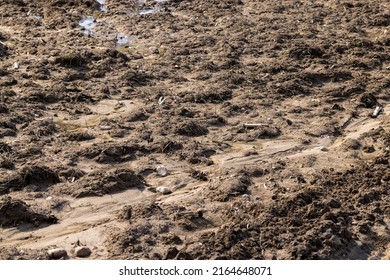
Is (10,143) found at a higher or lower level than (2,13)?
higher

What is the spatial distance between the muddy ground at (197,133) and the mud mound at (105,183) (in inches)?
0.6

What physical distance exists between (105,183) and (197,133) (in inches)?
68.2

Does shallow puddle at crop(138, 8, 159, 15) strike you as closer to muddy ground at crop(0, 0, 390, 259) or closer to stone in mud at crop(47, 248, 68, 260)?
muddy ground at crop(0, 0, 390, 259)

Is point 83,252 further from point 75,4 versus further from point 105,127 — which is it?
point 75,4

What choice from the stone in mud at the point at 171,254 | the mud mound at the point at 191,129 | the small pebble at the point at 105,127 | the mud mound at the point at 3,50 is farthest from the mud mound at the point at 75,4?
the stone in mud at the point at 171,254

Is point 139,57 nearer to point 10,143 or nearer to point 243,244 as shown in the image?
point 10,143

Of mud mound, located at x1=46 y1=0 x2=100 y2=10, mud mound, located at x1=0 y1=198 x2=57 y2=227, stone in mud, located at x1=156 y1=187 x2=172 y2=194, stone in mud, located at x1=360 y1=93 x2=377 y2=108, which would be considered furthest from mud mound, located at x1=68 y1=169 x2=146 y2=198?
mud mound, located at x1=46 y1=0 x2=100 y2=10

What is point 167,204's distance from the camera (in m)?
7.23

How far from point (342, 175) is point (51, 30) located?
720 cm

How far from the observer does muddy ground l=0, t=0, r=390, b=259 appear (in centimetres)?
668

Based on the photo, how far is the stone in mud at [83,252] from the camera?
6348 millimetres

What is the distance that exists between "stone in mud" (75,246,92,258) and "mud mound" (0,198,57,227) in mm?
672

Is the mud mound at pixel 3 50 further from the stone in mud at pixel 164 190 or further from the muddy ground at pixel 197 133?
the stone in mud at pixel 164 190

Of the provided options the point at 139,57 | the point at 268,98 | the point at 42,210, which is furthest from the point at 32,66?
the point at 42,210
